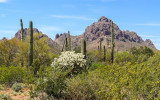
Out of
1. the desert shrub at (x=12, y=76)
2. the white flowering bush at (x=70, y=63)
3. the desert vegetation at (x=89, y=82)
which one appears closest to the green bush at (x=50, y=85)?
the desert vegetation at (x=89, y=82)

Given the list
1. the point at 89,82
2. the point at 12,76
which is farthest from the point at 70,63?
the point at 89,82

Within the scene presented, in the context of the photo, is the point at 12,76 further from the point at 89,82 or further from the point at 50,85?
the point at 89,82

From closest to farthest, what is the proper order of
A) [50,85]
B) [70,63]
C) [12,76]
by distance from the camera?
[50,85] < [12,76] < [70,63]

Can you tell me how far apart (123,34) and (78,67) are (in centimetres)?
15949

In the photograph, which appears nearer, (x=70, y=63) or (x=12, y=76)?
(x=12, y=76)

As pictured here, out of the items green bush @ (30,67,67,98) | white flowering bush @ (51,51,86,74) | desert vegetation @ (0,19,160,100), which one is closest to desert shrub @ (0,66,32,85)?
desert vegetation @ (0,19,160,100)

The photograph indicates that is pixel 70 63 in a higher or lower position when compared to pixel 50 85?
higher

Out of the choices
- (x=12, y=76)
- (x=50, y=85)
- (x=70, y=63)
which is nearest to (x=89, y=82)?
(x=50, y=85)

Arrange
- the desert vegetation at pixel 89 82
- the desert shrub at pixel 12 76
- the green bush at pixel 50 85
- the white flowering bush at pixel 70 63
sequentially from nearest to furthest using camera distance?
the desert vegetation at pixel 89 82
the green bush at pixel 50 85
the desert shrub at pixel 12 76
the white flowering bush at pixel 70 63

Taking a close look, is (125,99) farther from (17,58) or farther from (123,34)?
(123,34)

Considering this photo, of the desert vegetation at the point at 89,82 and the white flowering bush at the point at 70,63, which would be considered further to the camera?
the white flowering bush at the point at 70,63

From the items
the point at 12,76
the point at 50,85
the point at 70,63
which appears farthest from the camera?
the point at 70,63

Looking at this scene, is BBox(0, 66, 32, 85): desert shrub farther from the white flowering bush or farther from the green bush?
the white flowering bush

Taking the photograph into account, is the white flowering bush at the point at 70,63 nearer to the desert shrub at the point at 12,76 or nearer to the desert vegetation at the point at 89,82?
the desert vegetation at the point at 89,82
